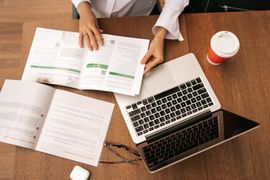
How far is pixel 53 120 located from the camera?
2.51 ft

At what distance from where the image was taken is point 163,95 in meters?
0.78

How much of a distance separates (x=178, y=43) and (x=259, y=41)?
264mm

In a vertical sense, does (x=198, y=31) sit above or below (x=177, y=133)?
above

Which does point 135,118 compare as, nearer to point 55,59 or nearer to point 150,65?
point 150,65

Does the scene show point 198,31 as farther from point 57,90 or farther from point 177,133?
point 57,90

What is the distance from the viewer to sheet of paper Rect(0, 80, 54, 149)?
0.72m

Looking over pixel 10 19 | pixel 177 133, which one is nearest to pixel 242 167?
pixel 177 133

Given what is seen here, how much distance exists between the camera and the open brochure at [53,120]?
73 cm

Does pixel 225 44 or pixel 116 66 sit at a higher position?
pixel 225 44

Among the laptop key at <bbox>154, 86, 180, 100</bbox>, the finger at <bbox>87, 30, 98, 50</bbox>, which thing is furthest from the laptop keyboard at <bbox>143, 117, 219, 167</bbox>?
the finger at <bbox>87, 30, 98, 50</bbox>

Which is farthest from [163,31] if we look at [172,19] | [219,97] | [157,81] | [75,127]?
[75,127]

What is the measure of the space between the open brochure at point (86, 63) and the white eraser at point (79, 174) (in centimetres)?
23

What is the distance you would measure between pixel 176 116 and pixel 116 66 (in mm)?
234

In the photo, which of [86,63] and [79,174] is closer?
[79,174]
